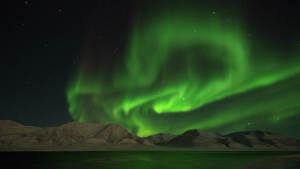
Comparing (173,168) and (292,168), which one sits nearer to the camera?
(292,168)

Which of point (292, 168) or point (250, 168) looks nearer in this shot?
point (292, 168)

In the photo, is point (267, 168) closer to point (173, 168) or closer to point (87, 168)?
point (173, 168)

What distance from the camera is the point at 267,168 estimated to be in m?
60.9

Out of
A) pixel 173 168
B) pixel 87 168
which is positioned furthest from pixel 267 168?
pixel 87 168

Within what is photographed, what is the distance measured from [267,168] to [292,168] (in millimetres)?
5196

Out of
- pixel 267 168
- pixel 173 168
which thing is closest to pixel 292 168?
pixel 267 168

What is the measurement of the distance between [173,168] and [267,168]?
21.1m

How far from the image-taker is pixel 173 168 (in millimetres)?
61344

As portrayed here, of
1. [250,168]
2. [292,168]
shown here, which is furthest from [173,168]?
[292,168]

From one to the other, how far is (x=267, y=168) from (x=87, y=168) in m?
39.9

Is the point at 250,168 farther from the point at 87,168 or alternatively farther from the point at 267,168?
the point at 87,168

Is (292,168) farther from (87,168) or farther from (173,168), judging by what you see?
(87,168)

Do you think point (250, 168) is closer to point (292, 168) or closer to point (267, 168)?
point (267, 168)

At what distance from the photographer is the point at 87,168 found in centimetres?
5841
